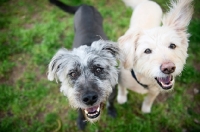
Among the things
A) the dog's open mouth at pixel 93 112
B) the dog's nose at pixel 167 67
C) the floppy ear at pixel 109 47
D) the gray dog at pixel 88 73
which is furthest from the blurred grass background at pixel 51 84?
the dog's nose at pixel 167 67

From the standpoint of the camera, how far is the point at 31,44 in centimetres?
525

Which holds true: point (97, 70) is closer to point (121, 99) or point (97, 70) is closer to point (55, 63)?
point (55, 63)

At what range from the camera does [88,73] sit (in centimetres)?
288

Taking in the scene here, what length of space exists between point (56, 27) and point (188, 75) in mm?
3564

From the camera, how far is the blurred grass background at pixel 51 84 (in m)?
4.07

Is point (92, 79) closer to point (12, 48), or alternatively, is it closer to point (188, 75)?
point (188, 75)

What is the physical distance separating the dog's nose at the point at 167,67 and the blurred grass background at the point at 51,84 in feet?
5.84

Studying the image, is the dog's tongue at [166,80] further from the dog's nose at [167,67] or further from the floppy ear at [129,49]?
the floppy ear at [129,49]

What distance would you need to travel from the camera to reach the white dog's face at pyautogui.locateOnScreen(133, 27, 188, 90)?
263cm

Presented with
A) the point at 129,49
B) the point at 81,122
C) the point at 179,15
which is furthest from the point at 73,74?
the point at 179,15

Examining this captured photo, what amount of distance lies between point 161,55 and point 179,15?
71cm

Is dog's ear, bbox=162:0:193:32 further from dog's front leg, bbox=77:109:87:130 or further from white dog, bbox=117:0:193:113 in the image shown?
dog's front leg, bbox=77:109:87:130

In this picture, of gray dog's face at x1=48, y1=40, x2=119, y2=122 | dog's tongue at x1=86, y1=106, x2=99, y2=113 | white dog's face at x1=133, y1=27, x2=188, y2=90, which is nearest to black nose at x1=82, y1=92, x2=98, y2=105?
gray dog's face at x1=48, y1=40, x2=119, y2=122

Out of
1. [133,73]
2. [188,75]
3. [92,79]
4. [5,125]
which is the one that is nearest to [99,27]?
[133,73]
